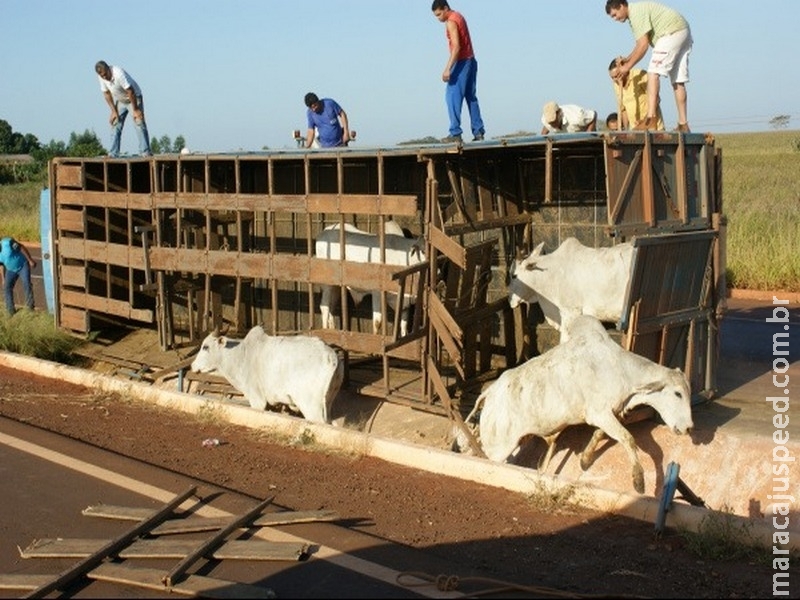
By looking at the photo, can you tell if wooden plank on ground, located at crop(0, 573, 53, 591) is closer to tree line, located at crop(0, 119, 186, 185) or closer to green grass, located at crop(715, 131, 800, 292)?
green grass, located at crop(715, 131, 800, 292)

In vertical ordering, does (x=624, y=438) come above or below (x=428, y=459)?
above

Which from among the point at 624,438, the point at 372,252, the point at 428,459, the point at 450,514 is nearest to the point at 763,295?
the point at 372,252

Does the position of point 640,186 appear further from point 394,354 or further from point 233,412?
point 233,412

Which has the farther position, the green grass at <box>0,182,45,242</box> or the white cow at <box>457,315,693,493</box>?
the green grass at <box>0,182,45,242</box>

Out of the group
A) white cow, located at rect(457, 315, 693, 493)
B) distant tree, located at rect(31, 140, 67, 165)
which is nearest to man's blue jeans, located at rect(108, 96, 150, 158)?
white cow, located at rect(457, 315, 693, 493)

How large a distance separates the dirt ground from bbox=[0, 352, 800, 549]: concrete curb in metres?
0.11

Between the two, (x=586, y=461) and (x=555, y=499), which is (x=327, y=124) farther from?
(x=555, y=499)

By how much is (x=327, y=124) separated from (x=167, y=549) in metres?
9.07

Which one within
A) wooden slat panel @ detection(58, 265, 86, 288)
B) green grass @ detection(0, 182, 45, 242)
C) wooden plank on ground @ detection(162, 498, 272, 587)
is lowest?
wooden plank on ground @ detection(162, 498, 272, 587)

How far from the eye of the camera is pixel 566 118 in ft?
40.5

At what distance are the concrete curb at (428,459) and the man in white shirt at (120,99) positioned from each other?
403cm

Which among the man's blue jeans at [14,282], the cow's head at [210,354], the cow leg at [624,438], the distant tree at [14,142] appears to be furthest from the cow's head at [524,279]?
the distant tree at [14,142]

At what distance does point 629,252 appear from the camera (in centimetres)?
1049

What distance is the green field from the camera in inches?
778
